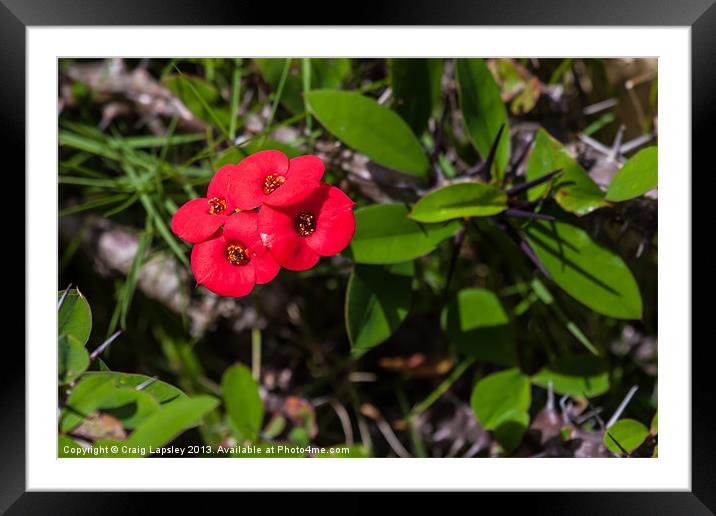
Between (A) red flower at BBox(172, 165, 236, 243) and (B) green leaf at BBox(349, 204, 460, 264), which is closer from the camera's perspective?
(A) red flower at BBox(172, 165, 236, 243)

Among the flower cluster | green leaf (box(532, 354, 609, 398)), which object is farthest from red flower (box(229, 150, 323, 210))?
green leaf (box(532, 354, 609, 398))

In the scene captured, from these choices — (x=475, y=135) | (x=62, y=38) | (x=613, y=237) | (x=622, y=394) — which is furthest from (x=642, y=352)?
(x=62, y=38)

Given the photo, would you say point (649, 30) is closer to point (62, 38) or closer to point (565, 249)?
point (565, 249)

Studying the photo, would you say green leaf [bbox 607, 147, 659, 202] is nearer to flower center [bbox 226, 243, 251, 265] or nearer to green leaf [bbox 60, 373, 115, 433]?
flower center [bbox 226, 243, 251, 265]

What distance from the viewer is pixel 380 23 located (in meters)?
1.14

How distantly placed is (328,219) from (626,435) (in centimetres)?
78

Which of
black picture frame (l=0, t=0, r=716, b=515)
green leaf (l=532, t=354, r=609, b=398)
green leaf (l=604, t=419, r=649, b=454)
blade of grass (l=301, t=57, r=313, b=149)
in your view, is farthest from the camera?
green leaf (l=532, t=354, r=609, b=398)

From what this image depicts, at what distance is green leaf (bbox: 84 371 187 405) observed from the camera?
1198 millimetres

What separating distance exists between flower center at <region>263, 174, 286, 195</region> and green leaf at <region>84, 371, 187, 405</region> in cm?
49

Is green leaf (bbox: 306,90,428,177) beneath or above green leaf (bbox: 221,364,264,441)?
above

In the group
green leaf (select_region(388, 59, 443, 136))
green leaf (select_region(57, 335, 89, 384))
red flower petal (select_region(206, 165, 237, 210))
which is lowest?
green leaf (select_region(57, 335, 89, 384))

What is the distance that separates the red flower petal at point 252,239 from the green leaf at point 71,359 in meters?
0.42

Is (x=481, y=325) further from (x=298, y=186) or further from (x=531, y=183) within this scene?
(x=298, y=186)

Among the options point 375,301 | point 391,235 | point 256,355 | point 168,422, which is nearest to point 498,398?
point 375,301
